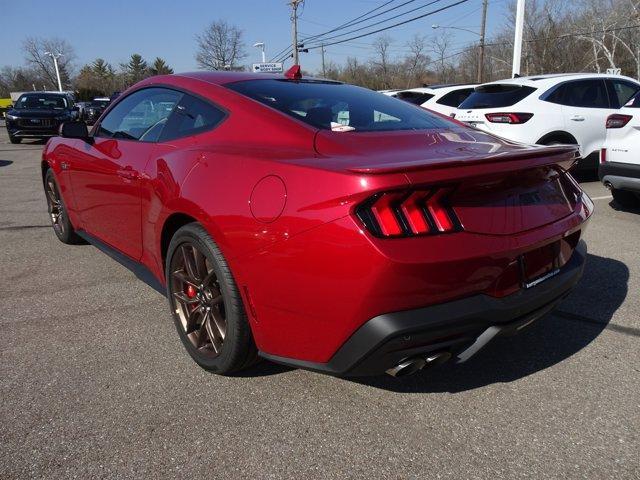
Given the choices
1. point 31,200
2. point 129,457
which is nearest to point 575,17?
point 31,200

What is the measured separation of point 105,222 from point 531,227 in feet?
9.02

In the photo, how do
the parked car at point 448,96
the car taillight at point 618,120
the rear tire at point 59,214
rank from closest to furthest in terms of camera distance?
1. the rear tire at point 59,214
2. the car taillight at point 618,120
3. the parked car at point 448,96

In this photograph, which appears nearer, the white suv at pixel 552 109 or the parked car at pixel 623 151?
the parked car at pixel 623 151

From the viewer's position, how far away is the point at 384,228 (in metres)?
1.78

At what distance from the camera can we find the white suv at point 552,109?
7.39m

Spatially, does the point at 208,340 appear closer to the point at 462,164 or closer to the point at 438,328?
the point at 438,328

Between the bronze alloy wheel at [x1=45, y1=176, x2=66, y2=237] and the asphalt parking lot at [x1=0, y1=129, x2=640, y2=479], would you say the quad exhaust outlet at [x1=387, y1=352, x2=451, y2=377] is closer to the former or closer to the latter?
the asphalt parking lot at [x1=0, y1=129, x2=640, y2=479]

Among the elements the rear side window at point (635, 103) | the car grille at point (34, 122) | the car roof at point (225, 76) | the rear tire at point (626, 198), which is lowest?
the rear tire at point (626, 198)

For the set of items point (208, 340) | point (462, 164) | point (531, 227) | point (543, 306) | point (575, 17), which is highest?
point (575, 17)

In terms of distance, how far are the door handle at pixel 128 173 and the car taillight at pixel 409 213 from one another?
169cm

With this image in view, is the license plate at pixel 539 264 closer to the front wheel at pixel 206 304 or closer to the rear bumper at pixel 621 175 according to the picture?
the front wheel at pixel 206 304

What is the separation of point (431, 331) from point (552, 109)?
671 cm

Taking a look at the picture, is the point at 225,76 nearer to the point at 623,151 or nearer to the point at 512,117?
the point at 623,151

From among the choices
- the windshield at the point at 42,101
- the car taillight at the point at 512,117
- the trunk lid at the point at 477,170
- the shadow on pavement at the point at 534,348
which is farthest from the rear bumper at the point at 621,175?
the windshield at the point at 42,101
